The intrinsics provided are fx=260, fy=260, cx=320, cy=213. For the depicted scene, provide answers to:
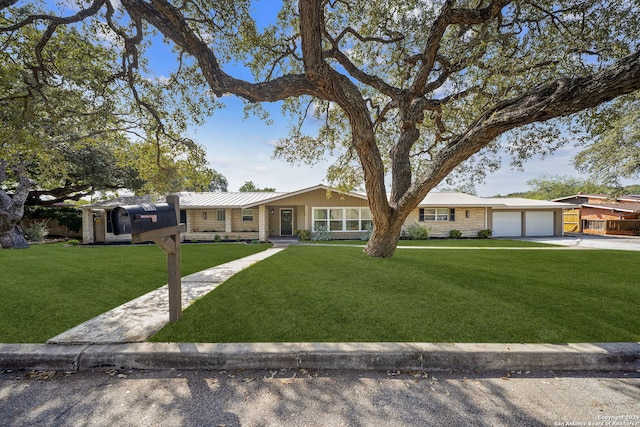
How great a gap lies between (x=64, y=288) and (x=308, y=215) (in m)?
12.2

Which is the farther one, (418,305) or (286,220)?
(286,220)

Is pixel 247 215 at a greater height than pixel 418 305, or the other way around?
pixel 247 215

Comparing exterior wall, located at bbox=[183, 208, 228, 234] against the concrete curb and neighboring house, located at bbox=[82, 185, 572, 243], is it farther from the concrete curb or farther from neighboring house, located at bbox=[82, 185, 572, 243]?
the concrete curb

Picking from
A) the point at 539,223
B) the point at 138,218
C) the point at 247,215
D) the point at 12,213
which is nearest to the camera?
the point at 138,218

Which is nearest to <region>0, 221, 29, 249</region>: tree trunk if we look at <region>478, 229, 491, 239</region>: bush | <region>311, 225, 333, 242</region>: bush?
<region>311, 225, 333, 242</region>: bush

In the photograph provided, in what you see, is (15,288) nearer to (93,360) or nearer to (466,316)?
(93,360)

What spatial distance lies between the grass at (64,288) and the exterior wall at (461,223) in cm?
1402

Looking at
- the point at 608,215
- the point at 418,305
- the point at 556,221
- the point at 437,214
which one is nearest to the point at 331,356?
the point at 418,305

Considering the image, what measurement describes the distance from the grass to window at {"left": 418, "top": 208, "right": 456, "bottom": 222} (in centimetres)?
1384

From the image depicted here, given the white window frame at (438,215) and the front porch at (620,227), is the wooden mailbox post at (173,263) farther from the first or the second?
the front porch at (620,227)

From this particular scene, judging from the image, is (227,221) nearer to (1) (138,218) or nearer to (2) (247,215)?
(2) (247,215)

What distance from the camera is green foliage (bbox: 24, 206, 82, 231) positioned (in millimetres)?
18856

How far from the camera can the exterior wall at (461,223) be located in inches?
712

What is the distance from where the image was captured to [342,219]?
1709cm
